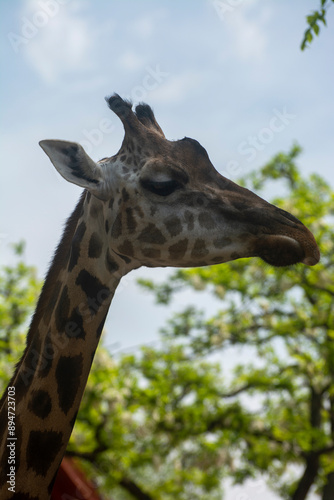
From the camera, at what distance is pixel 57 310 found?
2729 millimetres

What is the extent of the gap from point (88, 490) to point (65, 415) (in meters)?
8.66

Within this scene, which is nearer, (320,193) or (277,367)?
(277,367)

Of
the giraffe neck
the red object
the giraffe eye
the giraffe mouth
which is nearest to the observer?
the giraffe neck

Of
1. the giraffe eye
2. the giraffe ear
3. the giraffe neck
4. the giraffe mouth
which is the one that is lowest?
the giraffe neck

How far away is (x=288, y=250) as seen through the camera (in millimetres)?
2559

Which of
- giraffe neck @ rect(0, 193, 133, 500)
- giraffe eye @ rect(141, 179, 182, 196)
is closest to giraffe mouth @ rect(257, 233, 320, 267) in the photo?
giraffe eye @ rect(141, 179, 182, 196)

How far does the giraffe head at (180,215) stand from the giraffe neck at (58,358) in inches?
6.6

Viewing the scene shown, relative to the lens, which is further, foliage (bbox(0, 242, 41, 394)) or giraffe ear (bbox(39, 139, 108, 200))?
foliage (bbox(0, 242, 41, 394))

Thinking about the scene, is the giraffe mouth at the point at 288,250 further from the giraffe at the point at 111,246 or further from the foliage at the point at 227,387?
the foliage at the point at 227,387

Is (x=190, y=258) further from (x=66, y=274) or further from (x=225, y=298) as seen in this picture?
(x=225, y=298)

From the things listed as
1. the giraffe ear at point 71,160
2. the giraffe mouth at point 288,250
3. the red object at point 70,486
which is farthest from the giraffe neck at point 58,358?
the red object at point 70,486

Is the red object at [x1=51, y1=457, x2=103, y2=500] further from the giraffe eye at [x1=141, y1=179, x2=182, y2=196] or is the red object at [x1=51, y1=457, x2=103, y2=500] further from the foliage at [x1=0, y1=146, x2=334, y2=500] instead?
the giraffe eye at [x1=141, y1=179, x2=182, y2=196]

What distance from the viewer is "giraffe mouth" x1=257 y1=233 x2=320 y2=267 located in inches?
101

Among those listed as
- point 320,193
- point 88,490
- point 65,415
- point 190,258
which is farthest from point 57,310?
point 320,193
